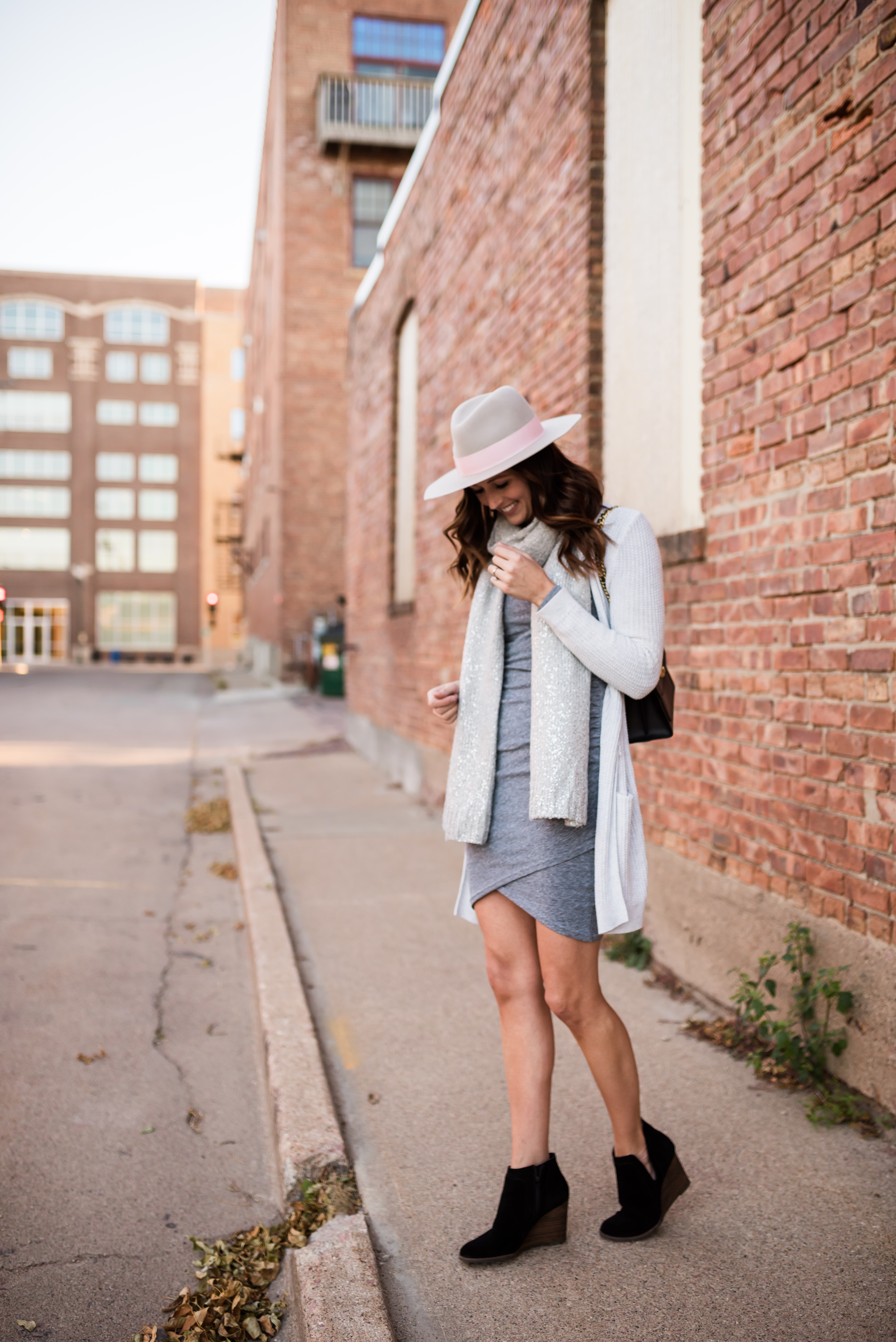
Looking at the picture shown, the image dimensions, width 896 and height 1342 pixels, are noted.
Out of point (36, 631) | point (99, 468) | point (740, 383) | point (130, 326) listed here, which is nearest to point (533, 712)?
point (740, 383)

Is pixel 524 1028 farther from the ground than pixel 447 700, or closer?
closer

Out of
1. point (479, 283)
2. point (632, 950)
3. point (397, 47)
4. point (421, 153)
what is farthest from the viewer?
point (397, 47)

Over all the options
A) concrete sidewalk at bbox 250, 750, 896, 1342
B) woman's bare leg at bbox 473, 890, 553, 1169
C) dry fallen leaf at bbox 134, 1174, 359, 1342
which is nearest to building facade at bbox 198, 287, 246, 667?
concrete sidewalk at bbox 250, 750, 896, 1342

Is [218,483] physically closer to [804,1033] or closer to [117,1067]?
[117,1067]

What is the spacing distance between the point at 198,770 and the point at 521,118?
7859 mm

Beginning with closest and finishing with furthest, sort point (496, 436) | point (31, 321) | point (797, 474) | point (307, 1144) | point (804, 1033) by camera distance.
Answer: point (496, 436) → point (307, 1144) → point (804, 1033) → point (797, 474) → point (31, 321)

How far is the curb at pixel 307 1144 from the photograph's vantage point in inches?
84.0

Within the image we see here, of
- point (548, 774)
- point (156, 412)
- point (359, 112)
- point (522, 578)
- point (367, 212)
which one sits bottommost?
point (548, 774)

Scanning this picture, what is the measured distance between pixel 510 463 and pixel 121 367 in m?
60.3

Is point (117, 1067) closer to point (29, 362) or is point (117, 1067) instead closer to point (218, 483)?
point (218, 483)

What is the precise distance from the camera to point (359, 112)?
974 inches

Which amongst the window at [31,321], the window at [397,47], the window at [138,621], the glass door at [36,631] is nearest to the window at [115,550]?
the window at [138,621]

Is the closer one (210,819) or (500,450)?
(500,450)

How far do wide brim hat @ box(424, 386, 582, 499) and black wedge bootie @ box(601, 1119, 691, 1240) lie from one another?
1579 mm
